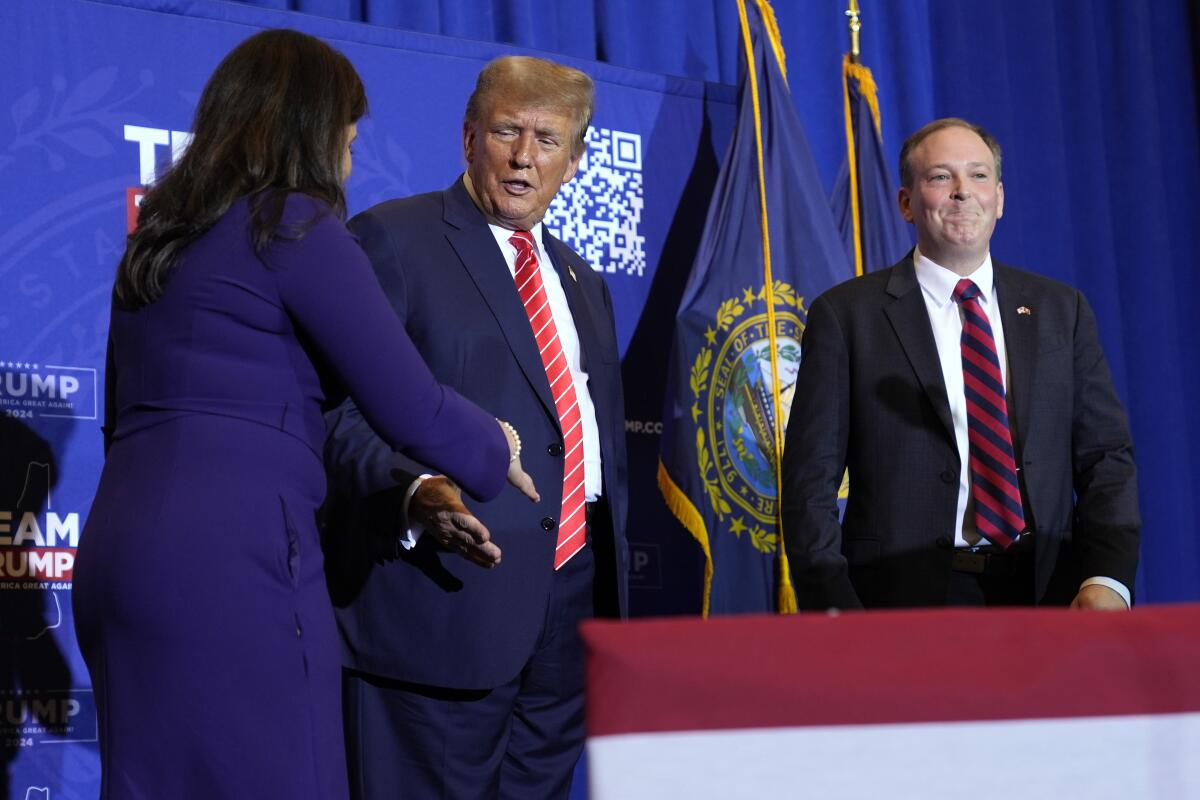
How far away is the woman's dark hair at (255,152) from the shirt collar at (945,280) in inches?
51.0

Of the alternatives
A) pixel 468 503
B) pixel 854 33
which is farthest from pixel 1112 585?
pixel 854 33

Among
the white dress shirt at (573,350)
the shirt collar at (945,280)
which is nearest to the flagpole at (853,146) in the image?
the shirt collar at (945,280)

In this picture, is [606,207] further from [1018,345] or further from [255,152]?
[255,152]

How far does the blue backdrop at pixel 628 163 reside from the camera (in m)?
2.91

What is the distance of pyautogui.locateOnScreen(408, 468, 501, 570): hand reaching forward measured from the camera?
2014 mm

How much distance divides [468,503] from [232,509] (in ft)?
2.54

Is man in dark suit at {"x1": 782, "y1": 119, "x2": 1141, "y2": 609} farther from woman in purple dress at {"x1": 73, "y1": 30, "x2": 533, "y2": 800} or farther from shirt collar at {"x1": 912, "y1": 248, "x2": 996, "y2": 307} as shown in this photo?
woman in purple dress at {"x1": 73, "y1": 30, "x2": 533, "y2": 800}

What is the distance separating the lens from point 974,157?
→ 2783 mm

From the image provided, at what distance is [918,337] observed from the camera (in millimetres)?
2684

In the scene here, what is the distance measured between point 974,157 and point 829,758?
2.02 metres

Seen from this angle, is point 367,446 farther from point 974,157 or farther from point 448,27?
point 448,27

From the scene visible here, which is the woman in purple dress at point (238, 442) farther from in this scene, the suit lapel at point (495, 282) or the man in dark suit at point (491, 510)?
the suit lapel at point (495, 282)

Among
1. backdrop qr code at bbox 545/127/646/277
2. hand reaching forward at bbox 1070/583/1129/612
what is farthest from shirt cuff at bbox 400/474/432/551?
backdrop qr code at bbox 545/127/646/277

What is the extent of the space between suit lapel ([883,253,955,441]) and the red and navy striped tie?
51 millimetres
